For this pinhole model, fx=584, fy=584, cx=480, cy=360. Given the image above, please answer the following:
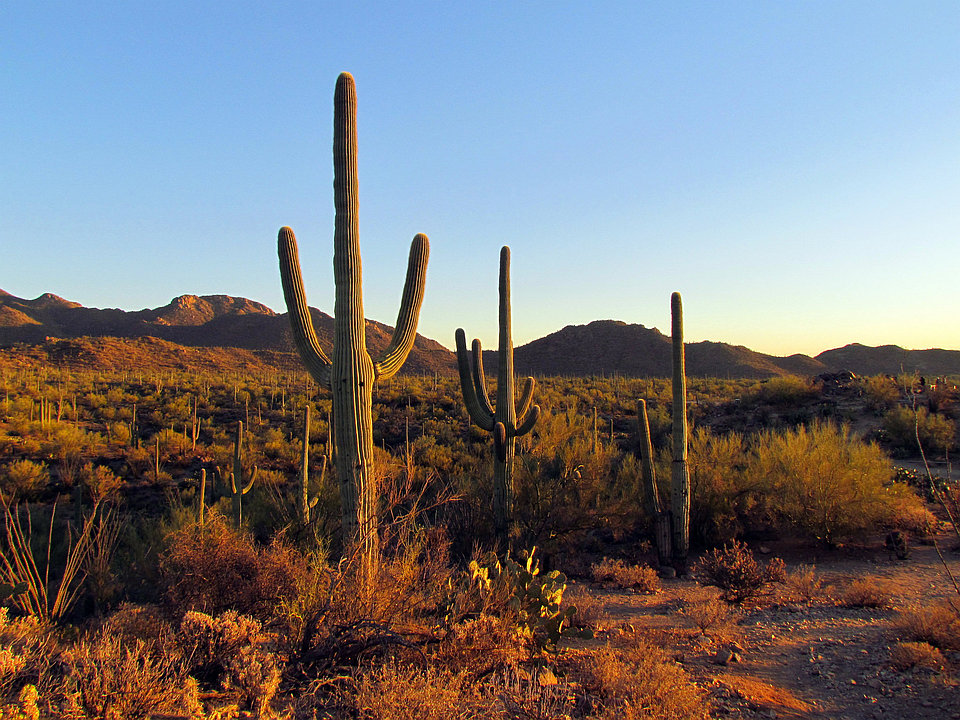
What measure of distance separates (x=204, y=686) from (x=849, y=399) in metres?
30.1

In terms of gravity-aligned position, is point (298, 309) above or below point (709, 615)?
above

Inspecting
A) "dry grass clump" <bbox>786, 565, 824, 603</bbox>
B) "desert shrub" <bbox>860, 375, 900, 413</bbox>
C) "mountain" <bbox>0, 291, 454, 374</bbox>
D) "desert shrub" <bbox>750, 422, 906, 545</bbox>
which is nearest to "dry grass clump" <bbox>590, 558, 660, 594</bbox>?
"dry grass clump" <bbox>786, 565, 824, 603</bbox>

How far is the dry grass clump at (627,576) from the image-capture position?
32.3ft

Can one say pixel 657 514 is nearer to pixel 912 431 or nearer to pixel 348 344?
pixel 348 344

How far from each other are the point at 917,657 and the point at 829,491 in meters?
6.83

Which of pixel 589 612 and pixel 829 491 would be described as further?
pixel 829 491

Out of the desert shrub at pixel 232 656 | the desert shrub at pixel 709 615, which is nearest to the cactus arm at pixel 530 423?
the desert shrub at pixel 709 615

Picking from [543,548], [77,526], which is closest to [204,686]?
[543,548]

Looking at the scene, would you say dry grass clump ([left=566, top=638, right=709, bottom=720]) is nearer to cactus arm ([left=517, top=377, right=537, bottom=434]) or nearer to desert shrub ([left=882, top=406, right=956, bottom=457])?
cactus arm ([left=517, top=377, right=537, bottom=434])

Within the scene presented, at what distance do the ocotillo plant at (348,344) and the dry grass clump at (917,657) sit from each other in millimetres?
5571

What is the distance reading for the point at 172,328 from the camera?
2896 inches

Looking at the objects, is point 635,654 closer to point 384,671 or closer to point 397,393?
point 384,671

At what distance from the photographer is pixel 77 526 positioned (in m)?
12.5

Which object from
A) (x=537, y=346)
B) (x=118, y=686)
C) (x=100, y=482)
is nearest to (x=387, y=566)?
(x=118, y=686)
